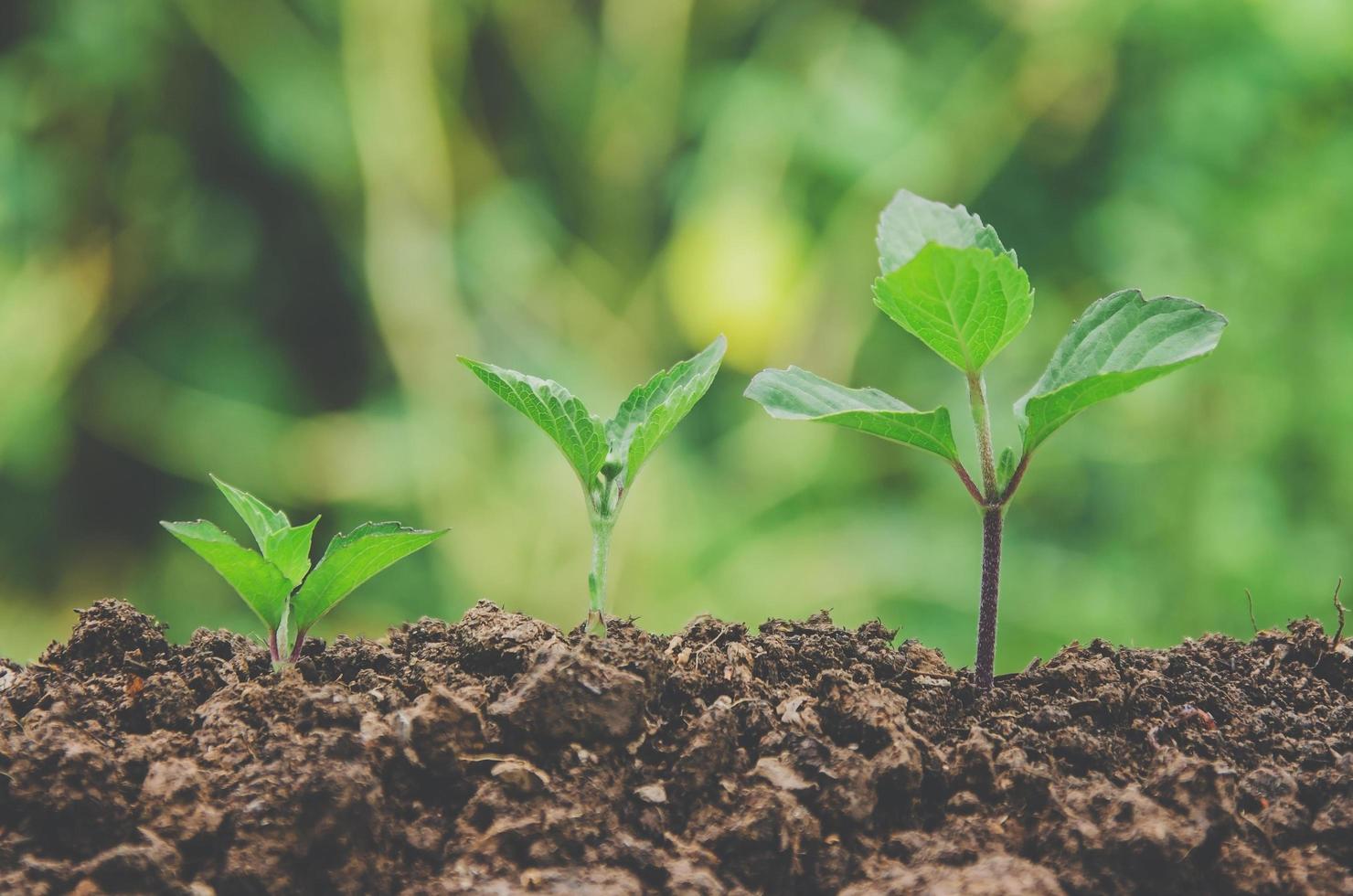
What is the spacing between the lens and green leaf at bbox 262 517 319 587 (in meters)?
0.76

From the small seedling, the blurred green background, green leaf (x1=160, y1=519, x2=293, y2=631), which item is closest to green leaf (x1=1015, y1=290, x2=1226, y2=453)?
the small seedling

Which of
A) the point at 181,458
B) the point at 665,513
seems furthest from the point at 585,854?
the point at 181,458

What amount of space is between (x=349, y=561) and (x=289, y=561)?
0.04 m

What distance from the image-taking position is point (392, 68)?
2.44 m

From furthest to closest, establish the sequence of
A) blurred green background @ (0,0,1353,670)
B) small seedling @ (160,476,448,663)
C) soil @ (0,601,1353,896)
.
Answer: blurred green background @ (0,0,1353,670), small seedling @ (160,476,448,663), soil @ (0,601,1353,896)

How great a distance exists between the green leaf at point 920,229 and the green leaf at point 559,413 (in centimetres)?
21

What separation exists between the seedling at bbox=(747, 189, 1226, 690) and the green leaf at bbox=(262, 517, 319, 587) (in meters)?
0.30

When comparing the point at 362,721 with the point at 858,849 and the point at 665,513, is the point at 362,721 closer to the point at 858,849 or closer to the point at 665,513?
the point at 858,849

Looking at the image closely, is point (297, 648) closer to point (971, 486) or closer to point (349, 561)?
point (349, 561)

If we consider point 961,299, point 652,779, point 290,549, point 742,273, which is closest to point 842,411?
point 961,299

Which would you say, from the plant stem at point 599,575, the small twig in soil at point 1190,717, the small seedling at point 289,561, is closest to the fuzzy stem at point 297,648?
the small seedling at point 289,561

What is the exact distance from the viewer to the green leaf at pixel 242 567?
2.29 ft

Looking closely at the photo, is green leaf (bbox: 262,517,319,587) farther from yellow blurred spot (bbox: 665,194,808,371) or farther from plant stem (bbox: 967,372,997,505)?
yellow blurred spot (bbox: 665,194,808,371)

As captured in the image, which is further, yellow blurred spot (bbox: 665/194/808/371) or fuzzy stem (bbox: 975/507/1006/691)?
yellow blurred spot (bbox: 665/194/808/371)
